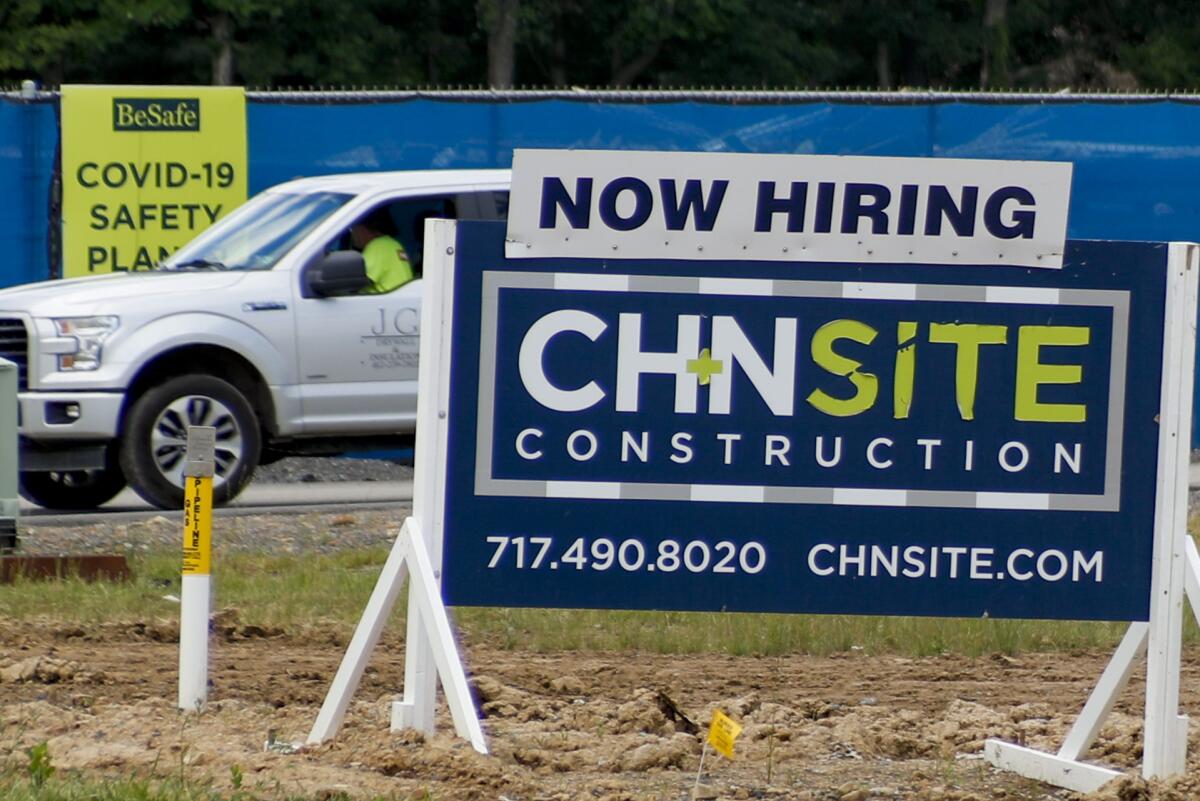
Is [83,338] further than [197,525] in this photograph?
Yes

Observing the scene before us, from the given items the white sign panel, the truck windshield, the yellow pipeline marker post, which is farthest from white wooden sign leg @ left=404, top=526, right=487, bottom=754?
the truck windshield

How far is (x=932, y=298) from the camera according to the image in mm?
6066

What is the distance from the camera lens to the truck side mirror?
1264 cm

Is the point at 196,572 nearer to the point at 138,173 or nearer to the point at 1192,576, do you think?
the point at 1192,576

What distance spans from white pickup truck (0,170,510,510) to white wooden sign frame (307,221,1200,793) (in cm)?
642

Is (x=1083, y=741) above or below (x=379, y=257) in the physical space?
below

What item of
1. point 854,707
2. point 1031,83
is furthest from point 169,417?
point 1031,83

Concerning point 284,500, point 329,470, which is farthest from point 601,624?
point 329,470

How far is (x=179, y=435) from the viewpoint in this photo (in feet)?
40.6

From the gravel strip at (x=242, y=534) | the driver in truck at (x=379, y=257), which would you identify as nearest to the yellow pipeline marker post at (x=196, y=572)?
the gravel strip at (x=242, y=534)

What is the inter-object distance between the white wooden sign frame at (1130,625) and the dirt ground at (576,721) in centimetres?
10

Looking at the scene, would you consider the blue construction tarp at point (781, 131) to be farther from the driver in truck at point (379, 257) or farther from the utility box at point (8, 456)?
the utility box at point (8, 456)

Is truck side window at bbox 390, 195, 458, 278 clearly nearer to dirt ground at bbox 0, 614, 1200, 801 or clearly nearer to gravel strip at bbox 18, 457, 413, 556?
gravel strip at bbox 18, 457, 413, 556

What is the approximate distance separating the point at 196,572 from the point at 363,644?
32.8 inches
